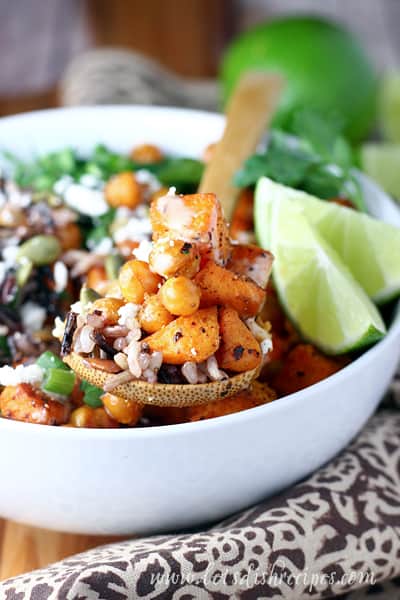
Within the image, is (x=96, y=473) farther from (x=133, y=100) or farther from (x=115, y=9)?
(x=115, y=9)

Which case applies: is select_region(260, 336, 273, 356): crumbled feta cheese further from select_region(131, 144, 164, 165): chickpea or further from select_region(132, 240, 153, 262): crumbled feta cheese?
select_region(131, 144, 164, 165): chickpea

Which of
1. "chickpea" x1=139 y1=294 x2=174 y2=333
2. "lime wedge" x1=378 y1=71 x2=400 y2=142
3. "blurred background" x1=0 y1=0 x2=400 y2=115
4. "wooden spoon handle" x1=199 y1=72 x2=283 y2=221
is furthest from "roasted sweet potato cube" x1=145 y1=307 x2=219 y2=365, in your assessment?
"blurred background" x1=0 y1=0 x2=400 y2=115

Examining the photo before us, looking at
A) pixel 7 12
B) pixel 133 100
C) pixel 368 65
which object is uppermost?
pixel 368 65

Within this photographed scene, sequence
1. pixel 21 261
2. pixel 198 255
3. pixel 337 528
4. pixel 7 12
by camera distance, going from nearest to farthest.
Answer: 1. pixel 198 255
2. pixel 337 528
3. pixel 21 261
4. pixel 7 12

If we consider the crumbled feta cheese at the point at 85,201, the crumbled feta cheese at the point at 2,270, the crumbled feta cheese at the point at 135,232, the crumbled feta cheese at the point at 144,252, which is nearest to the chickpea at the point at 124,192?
the crumbled feta cheese at the point at 85,201

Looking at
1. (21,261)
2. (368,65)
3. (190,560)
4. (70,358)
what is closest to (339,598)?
(190,560)
